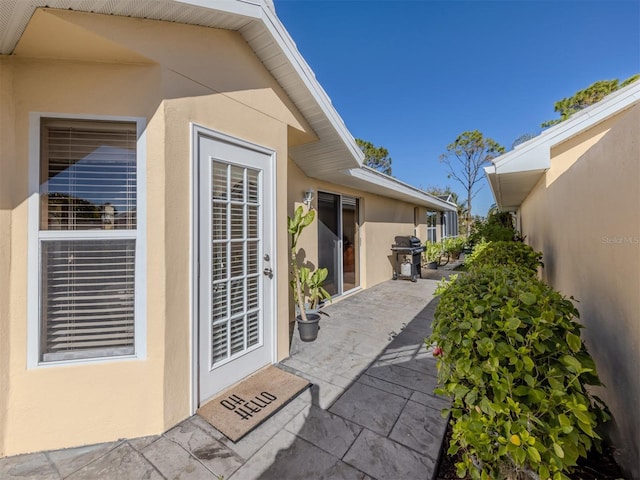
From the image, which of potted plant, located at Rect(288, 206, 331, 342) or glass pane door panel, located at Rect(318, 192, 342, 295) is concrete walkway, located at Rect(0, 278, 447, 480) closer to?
potted plant, located at Rect(288, 206, 331, 342)

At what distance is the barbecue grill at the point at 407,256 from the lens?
8.71 meters

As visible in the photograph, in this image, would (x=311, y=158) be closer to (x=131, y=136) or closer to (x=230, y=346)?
(x=131, y=136)

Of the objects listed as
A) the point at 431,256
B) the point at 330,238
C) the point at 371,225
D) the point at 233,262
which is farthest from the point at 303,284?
the point at 431,256

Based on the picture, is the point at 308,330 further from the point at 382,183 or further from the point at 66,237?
the point at 382,183

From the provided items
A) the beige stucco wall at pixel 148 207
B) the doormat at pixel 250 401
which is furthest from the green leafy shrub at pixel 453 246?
the beige stucco wall at pixel 148 207

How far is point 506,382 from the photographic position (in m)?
1.42

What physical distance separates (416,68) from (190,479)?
39.2ft

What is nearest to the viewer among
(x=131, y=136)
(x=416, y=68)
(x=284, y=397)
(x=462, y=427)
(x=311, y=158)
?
(x=462, y=427)

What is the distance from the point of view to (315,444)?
2195 millimetres

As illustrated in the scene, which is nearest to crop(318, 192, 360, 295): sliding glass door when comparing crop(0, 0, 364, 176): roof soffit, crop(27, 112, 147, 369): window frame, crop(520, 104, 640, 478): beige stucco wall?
crop(0, 0, 364, 176): roof soffit

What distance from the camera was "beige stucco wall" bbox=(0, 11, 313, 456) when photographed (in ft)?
6.93

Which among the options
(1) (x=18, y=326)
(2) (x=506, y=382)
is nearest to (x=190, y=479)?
Answer: (1) (x=18, y=326)

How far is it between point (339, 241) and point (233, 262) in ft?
13.3

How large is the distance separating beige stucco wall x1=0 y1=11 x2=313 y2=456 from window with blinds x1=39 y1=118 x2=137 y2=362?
120 millimetres
